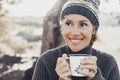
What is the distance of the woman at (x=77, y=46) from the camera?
4.17ft

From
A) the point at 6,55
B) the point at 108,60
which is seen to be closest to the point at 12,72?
the point at 6,55

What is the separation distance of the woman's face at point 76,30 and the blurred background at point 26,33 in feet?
2.51

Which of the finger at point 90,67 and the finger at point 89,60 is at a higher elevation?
the finger at point 89,60

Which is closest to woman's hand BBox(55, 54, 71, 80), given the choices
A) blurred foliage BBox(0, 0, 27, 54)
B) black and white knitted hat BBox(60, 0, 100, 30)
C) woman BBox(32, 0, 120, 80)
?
woman BBox(32, 0, 120, 80)

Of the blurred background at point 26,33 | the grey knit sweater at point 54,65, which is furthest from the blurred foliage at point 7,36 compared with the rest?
the grey knit sweater at point 54,65

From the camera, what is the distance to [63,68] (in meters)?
1.27

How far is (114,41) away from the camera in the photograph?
2.18 meters

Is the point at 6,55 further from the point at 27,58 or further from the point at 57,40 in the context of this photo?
the point at 57,40

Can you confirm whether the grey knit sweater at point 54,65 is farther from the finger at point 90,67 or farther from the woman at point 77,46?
the finger at point 90,67

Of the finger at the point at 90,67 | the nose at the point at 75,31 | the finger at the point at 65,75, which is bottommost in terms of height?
the finger at the point at 65,75

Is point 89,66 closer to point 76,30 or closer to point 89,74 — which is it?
point 89,74

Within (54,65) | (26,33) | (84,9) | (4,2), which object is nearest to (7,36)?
(26,33)

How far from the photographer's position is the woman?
1.27 meters

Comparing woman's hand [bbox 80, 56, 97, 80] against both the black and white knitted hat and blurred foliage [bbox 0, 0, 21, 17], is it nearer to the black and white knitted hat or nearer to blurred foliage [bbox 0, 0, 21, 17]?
the black and white knitted hat
